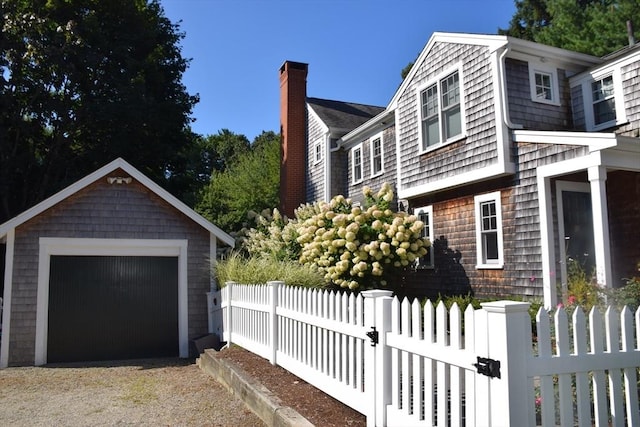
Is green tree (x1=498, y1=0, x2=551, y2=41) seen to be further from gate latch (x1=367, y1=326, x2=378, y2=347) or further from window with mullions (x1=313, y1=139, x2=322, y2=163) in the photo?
gate latch (x1=367, y1=326, x2=378, y2=347)

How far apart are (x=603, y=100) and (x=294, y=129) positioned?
39.4 feet

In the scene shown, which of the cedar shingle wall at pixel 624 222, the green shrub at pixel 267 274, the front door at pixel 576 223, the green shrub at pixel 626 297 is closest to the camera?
the green shrub at pixel 626 297

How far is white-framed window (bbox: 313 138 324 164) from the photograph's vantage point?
19.2 m

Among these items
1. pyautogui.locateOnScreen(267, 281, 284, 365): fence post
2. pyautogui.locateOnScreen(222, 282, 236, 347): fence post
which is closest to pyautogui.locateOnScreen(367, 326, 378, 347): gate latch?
pyautogui.locateOnScreen(267, 281, 284, 365): fence post

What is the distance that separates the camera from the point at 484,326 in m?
3.09

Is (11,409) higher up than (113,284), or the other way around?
(113,284)

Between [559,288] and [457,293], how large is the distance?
2.63 metres

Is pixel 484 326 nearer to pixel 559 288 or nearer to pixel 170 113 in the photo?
pixel 559 288

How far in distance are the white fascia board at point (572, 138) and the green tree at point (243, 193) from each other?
15829 millimetres

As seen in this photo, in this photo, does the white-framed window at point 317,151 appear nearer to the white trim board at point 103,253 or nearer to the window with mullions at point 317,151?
the window with mullions at point 317,151

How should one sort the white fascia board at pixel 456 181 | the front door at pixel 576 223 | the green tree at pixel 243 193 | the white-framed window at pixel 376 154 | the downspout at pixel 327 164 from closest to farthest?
1. the front door at pixel 576 223
2. the white fascia board at pixel 456 181
3. the white-framed window at pixel 376 154
4. the downspout at pixel 327 164
5. the green tree at pixel 243 193

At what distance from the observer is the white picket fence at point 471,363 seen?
2963 mm

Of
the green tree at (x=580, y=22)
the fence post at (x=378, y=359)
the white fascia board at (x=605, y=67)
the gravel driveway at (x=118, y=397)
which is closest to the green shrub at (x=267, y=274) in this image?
the gravel driveway at (x=118, y=397)

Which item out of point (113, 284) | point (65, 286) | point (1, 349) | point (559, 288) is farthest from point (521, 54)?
point (1, 349)
